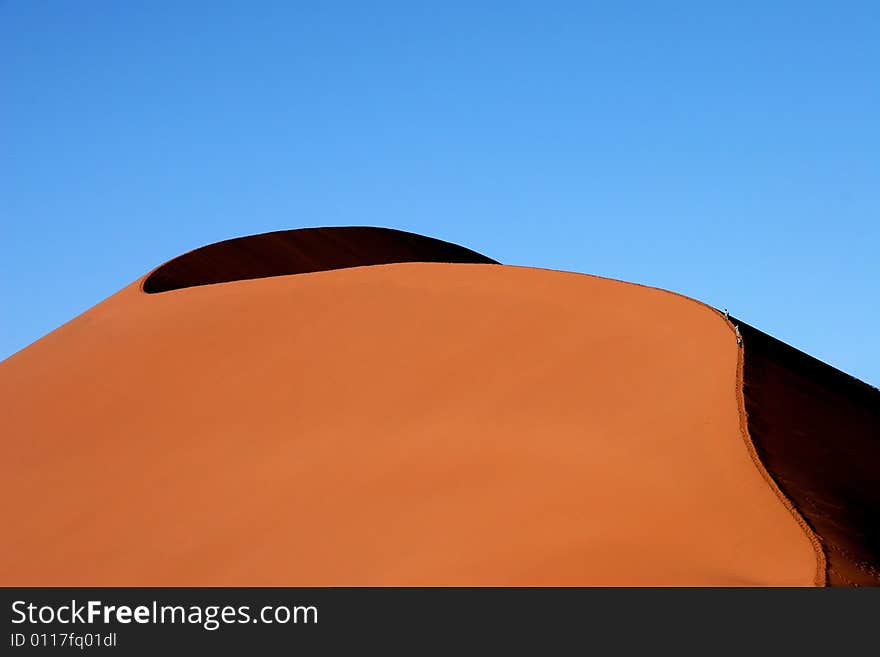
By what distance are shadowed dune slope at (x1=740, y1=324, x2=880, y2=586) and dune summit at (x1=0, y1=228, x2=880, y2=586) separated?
45mm

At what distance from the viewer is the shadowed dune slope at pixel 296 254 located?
98.1ft

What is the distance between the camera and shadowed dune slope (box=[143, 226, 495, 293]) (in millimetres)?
29906

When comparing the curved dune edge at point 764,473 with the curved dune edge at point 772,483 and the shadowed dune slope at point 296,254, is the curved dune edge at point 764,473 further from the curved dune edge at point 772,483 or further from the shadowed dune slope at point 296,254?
the shadowed dune slope at point 296,254

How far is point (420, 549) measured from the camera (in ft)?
46.4

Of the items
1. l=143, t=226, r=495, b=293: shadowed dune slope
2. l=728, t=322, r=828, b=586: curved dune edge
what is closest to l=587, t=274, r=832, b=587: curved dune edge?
l=728, t=322, r=828, b=586: curved dune edge

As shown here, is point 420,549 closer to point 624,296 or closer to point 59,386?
point 624,296

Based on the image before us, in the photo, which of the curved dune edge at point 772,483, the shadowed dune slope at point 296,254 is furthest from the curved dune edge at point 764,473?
the shadowed dune slope at point 296,254

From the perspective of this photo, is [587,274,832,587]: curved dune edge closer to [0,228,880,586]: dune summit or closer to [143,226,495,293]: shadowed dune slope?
[0,228,880,586]: dune summit

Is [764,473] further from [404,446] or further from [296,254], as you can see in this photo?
[296,254]

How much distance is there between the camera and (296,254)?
1314 inches

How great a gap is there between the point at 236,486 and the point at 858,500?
751 centimetres

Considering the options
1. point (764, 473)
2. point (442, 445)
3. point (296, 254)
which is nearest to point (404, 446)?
point (442, 445)

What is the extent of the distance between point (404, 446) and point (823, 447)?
204 inches
